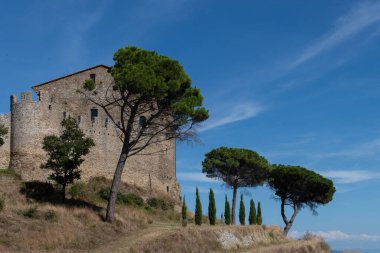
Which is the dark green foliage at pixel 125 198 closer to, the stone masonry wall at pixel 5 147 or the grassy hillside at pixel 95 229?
the grassy hillside at pixel 95 229

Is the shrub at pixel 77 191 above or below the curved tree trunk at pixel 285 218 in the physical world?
above

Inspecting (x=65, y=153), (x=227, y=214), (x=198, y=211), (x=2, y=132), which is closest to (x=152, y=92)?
(x=65, y=153)

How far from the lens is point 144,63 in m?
30.1

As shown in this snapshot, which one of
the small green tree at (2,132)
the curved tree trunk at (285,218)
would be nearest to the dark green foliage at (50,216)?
the small green tree at (2,132)

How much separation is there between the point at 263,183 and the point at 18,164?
859 inches

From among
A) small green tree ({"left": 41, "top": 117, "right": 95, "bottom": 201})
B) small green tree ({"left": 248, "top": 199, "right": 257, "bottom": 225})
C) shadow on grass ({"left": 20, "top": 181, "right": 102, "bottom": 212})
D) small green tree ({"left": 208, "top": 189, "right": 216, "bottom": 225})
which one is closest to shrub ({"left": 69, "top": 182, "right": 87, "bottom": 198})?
shadow on grass ({"left": 20, "top": 181, "right": 102, "bottom": 212})

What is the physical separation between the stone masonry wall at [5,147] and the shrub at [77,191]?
213 inches

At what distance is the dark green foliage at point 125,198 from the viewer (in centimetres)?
3833

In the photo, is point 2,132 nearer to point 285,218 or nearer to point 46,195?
point 46,195

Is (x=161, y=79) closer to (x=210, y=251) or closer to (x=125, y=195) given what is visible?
(x=210, y=251)

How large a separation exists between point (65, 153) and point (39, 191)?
3.54 metres

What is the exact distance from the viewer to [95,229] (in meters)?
26.9

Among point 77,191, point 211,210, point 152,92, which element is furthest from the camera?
point 211,210

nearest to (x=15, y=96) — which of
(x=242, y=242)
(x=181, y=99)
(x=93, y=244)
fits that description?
(x=181, y=99)
